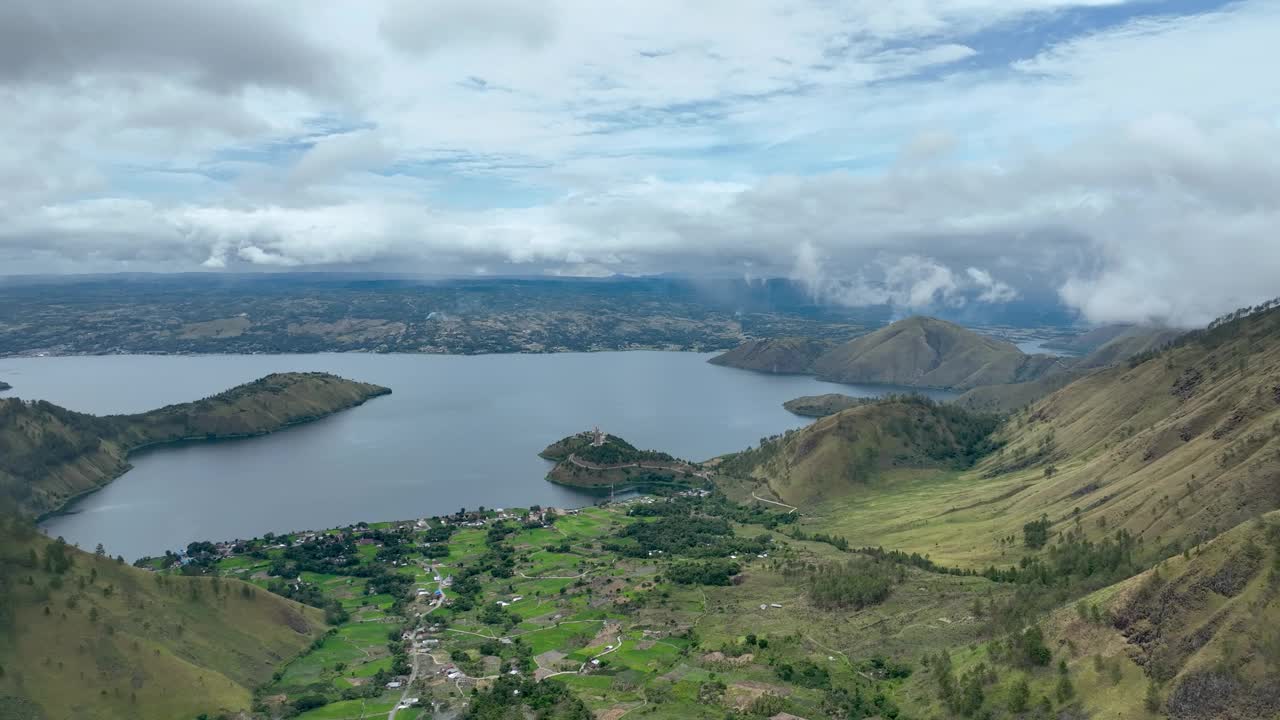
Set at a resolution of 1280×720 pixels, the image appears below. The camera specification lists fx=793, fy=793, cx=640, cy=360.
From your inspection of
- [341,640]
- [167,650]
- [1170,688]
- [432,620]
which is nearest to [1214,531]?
[1170,688]

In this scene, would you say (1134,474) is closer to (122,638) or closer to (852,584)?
(852,584)

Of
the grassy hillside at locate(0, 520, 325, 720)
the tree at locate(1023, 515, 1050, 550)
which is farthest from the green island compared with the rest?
the tree at locate(1023, 515, 1050, 550)

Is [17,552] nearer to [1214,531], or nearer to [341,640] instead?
[341,640]

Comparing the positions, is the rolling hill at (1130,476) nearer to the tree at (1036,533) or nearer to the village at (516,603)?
the tree at (1036,533)

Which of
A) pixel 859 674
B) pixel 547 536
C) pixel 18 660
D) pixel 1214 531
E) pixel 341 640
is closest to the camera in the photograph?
pixel 18 660

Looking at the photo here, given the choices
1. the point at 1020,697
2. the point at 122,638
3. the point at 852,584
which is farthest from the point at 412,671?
the point at 1020,697

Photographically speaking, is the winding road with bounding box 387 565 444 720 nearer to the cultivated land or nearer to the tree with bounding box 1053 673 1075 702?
the cultivated land

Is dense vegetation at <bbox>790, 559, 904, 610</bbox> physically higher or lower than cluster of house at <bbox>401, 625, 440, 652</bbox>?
higher

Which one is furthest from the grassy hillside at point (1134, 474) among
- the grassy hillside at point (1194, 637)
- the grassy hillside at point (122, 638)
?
the grassy hillside at point (122, 638)
